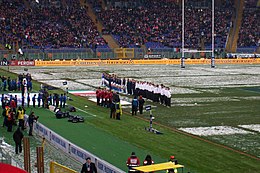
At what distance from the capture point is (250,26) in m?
96.6

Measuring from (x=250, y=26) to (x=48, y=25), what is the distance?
34.2m

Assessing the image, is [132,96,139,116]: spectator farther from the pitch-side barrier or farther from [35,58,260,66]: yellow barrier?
[35,58,260,66]: yellow barrier

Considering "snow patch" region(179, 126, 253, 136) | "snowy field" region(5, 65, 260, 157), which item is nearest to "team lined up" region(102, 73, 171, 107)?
"snowy field" region(5, 65, 260, 157)

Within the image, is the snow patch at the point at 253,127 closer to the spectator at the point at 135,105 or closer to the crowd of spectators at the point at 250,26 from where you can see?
the spectator at the point at 135,105

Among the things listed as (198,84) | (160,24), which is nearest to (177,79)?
(198,84)

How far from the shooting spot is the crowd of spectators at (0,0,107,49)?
82125mm

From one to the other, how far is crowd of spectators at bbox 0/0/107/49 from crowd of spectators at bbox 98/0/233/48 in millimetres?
3636

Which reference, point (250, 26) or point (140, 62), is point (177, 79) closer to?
point (140, 62)

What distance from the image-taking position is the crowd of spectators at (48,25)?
269 feet

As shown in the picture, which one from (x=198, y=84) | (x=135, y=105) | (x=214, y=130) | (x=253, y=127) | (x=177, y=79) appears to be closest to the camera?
(x=214, y=130)

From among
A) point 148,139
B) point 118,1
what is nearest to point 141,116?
point 148,139

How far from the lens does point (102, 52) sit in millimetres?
83188

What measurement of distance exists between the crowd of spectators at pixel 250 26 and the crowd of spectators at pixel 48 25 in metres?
23.6

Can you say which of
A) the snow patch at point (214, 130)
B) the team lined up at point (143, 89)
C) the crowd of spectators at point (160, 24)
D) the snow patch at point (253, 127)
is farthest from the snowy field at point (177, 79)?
the crowd of spectators at point (160, 24)
